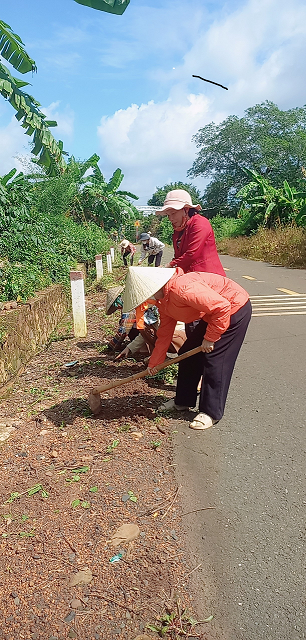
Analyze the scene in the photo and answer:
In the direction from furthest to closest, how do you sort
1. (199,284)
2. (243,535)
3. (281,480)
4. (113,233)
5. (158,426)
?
(113,233) → (158,426) → (199,284) → (281,480) → (243,535)

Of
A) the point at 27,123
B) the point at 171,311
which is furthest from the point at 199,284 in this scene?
the point at 27,123

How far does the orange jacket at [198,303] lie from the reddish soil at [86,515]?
806mm

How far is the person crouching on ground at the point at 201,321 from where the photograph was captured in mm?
3764

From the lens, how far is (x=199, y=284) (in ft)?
12.4

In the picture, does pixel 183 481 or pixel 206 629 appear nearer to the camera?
pixel 206 629

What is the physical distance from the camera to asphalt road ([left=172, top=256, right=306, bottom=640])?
2.29 meters

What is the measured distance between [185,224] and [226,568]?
9.73ft

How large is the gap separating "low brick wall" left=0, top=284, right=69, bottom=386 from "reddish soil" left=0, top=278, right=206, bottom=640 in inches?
20.7

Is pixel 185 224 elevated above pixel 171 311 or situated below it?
above

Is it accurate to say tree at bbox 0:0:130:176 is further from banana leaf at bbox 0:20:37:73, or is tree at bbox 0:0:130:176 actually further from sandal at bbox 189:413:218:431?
sandal at bbox 189:413:218:431

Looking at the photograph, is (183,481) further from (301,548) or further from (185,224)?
(185,224)

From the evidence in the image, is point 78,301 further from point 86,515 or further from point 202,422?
point 86,515

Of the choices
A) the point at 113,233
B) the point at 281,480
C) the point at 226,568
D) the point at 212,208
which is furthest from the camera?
the point at 212,208

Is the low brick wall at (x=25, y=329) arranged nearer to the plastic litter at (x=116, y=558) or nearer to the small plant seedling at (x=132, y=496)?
the small plant seedling at (x=132, y=496)
